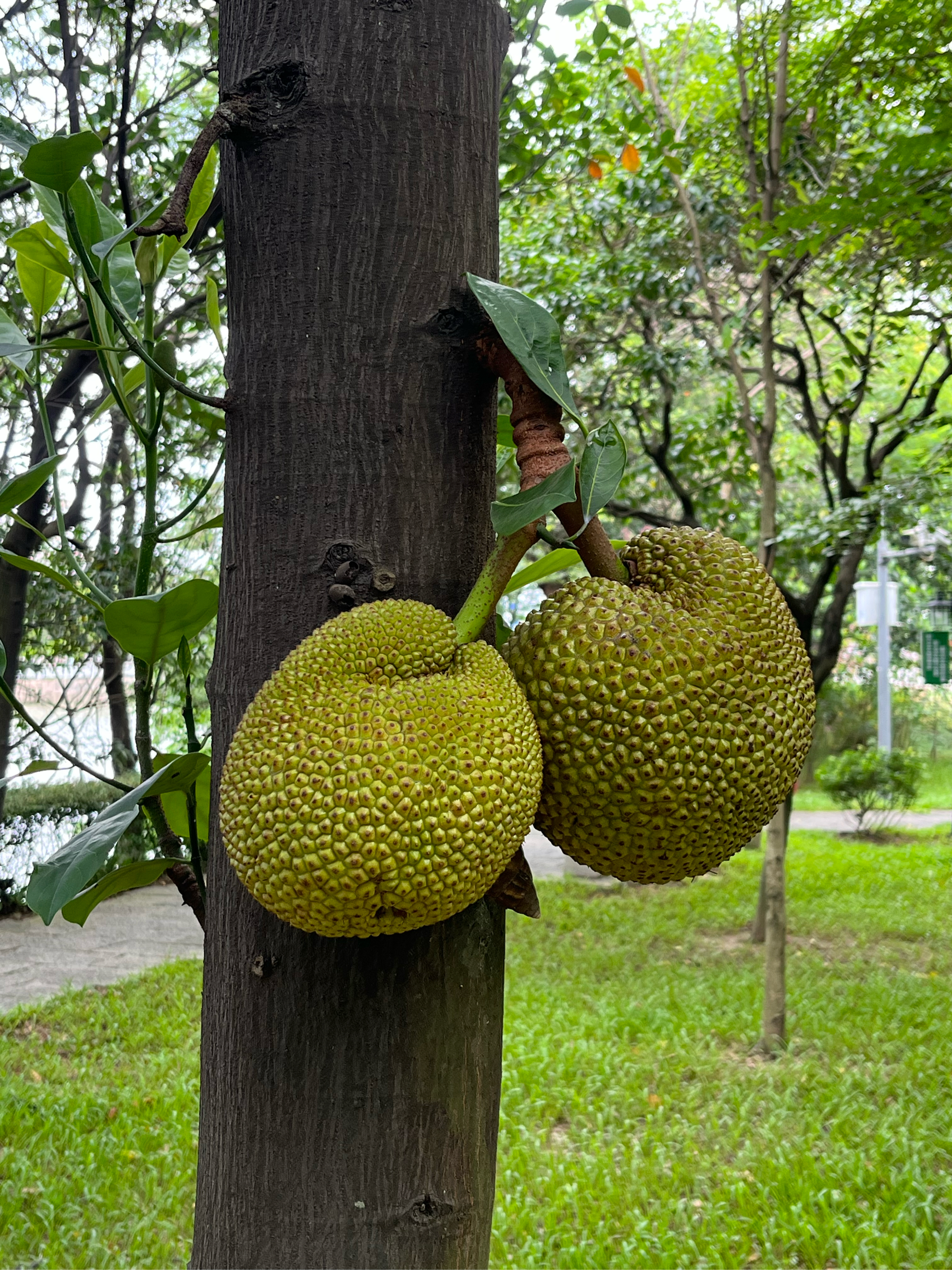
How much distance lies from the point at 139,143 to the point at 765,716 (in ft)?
8.58

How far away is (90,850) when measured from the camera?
682 mm

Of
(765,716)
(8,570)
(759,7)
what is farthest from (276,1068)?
(759,7)

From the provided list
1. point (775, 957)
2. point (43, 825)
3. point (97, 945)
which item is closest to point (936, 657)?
point (775, 957)

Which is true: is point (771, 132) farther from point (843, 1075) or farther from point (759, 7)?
point (843, 1075)

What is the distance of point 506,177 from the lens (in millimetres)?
3279

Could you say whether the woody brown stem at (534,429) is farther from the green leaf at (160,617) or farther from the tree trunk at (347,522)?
the green leaf at (160,617)

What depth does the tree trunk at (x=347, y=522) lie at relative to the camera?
1.90 ft

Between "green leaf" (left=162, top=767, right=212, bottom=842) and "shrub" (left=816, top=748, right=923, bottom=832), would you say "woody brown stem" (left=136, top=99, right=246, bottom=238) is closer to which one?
"green leaf" (left=162, top=767, right=212, bottom=842)

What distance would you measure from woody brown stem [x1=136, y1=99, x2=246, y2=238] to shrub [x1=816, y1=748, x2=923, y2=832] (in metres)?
7.59

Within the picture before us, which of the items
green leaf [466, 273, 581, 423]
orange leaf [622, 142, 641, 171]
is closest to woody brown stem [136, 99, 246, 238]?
green leaf [466, 273, 581, 423]

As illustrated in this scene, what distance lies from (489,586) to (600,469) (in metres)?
0.10

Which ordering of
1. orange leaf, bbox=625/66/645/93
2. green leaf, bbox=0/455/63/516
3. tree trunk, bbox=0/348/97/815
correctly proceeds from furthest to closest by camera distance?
orange leaf, bbox=625/66/645/93, tree trunk, bbox=0/348/97/815, green leaf, bbox=0/455/63/516

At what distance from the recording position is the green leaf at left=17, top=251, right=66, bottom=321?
0.92m

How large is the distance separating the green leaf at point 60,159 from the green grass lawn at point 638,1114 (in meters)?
2.07
